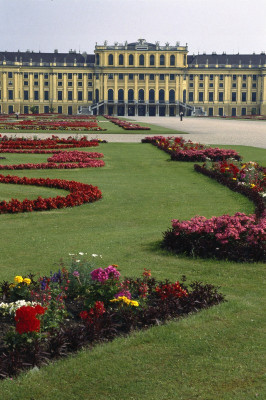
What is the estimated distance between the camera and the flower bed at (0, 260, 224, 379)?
157 inches

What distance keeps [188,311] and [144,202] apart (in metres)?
6.00

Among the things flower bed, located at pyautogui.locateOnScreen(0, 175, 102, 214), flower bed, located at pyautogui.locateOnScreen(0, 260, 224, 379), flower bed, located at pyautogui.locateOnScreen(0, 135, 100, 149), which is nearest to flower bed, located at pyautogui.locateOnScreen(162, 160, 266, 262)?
flower bed, located at pyautogui.locateOnScreen(0, 260, 224, 379)

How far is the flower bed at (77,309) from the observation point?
3.98 m

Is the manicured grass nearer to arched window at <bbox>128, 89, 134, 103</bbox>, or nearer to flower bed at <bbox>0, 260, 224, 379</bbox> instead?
flower bed at <bbox>0, 260, 224, 379</bbox>

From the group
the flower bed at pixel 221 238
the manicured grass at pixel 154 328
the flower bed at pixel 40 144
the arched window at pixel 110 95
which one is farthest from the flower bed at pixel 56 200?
the arched window at pixel 110 95

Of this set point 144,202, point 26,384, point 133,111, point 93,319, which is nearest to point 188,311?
point 93,319

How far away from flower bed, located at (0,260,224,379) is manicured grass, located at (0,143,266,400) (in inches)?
4.7

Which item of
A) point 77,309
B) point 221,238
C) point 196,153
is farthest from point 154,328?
point 196,153

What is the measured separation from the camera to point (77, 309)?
4.92m

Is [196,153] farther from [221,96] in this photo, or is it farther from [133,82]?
[221,96]

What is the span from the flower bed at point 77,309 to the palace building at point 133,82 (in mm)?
99246

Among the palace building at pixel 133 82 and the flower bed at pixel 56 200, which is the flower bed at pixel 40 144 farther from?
the palace building at pixel 133 82

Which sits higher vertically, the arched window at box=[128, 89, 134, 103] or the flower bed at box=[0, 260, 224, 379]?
the arched window at box=[128, 89, 134, 103]

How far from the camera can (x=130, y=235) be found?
793 centimetres
